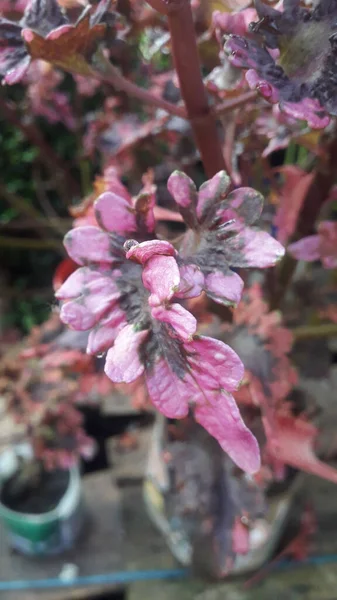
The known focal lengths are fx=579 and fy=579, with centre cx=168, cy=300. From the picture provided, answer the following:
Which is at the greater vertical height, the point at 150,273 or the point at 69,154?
the point at 150,273

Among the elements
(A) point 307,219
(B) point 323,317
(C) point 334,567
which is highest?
(A) point 307,219

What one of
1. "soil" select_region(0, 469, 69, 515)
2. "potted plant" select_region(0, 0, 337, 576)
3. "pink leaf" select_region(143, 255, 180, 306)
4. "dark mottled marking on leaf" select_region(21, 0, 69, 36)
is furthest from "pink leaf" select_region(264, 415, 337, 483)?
"soil" select_region(0, 469, 69, 515)

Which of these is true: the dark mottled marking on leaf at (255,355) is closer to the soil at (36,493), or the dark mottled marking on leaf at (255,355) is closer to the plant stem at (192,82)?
the plant stem at (192,82)

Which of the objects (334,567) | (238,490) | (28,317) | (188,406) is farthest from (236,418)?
(28,317)

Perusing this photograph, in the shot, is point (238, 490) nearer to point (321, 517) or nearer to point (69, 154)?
point (321, 517)

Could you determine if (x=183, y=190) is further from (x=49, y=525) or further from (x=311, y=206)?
(x=49, y=525)
